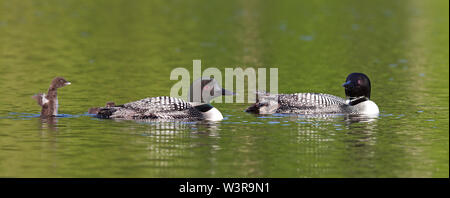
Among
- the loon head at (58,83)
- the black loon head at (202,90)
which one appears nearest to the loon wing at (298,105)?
the black loon head at (202,90)

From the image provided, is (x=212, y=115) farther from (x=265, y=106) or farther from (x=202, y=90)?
(x=265, y=106)

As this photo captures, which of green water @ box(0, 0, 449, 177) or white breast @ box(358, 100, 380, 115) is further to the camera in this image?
white breast @ box(358, 100, 380, 115)

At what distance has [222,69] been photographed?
87.0ft

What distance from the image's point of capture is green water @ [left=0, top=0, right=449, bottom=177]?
42.2 ft

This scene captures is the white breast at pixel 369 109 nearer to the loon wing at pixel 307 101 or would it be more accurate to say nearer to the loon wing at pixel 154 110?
the loon wing at pixel 307 101

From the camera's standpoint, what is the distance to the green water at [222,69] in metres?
12.9

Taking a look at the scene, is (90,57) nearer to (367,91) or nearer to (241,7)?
(367,91)

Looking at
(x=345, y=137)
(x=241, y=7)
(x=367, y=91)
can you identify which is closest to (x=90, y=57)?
(x=367, y=91)

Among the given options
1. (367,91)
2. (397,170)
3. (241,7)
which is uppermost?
(241,7)

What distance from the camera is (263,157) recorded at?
43.3 ft

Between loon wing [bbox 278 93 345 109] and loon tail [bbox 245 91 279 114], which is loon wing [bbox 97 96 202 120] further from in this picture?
loon wing [bbox 278 93 345 109]

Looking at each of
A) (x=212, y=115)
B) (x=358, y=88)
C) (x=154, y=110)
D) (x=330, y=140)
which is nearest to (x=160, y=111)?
(x=154, y=110)

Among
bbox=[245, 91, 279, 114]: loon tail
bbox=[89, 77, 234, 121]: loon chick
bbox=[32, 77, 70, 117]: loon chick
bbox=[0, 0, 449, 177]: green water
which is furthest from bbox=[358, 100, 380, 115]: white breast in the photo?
bbox=[32, 77, 70, 117]: loon chick

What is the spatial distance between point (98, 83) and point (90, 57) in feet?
22.4
